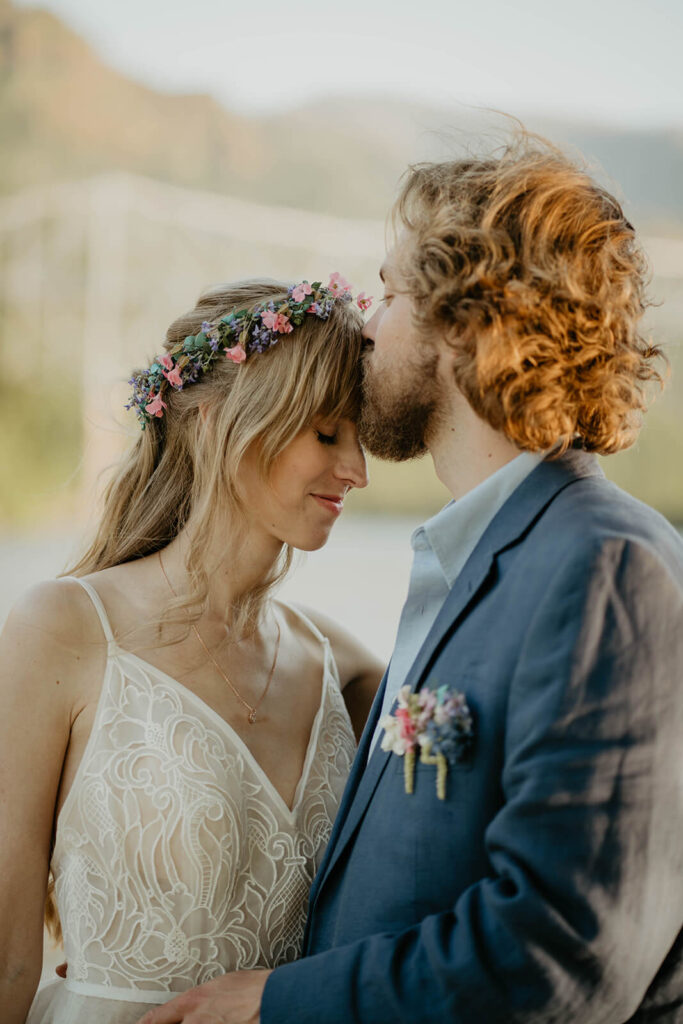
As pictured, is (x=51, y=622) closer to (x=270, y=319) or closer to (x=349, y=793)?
(x=349, y=793)

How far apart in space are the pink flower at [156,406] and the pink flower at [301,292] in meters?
0.41

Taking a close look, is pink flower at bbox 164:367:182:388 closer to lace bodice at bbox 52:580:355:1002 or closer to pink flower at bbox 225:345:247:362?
pink flower at bbox 225:345:247:362

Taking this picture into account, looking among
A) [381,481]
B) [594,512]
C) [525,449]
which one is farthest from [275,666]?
[381,481]

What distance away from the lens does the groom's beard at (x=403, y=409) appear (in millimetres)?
1869

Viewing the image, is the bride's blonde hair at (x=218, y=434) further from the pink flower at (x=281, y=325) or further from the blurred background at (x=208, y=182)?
the blurred background at (x=208, y=182)

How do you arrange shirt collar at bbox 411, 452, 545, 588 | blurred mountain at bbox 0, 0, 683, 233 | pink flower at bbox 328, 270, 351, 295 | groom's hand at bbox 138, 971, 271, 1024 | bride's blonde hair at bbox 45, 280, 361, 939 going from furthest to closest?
blurred mountain at bbox 0, 0, 683, 233 < pink flower at bbox 328, 270, 351, 295 < bride's blonde hair at bbox 45, 280, 361, 939 < shirt collar at bbox 411, 452, 545, 588 < groom's hand at bbox 138, 971, 271, 1024

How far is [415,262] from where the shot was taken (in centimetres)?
185

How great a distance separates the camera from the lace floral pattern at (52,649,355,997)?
186 centimetres

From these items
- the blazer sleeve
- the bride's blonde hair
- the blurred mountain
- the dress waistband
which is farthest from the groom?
the blurred mountain

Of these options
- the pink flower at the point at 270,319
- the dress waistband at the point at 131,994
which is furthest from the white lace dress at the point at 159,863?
the pink flower at the point at 270,319

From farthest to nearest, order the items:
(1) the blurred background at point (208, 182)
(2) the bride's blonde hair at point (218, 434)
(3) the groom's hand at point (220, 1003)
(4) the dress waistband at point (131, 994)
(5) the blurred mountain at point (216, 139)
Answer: (5) the blurred mountain at point (216, 139) → (1) the blurred background at point (208, 182) → (2) the bride's blonde hair at point (218, 434) → (4) the dress waistband at point (131, 994) → (3) the groom's hand at point (220, 1003)

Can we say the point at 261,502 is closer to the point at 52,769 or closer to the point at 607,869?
the point at 52,769

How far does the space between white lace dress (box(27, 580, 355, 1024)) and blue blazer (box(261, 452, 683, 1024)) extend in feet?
1.39

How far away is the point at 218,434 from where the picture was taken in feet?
7.22
